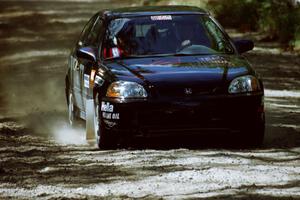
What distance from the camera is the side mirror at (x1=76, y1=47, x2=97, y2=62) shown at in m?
12.0

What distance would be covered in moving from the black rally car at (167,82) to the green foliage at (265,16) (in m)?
12.3

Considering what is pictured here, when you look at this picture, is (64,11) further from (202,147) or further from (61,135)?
(202,147)

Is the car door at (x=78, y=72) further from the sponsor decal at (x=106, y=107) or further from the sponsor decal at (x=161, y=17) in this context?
the sponsor decal at (x=106, y=107)

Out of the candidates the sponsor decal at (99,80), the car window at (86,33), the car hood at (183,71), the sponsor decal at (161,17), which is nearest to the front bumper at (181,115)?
the car hood at (183,71)

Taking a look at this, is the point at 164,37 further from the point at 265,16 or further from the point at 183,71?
the point at 265,16

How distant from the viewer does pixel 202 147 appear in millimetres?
11328

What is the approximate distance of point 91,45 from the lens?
12.9m

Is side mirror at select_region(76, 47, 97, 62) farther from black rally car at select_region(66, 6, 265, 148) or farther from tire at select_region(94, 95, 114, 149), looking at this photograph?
tire at select_region(94, 95, 114, 149)

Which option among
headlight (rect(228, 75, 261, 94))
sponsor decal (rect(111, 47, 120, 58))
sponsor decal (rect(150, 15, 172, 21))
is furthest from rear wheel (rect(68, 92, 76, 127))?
headlight (rect(228, 75, 261, 94))

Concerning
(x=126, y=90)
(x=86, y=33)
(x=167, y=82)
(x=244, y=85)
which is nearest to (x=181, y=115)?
(x=167, y=82)

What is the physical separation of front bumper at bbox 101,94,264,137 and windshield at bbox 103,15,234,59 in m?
1.16

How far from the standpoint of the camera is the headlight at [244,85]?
11.0 metres

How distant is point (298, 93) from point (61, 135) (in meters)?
5.78

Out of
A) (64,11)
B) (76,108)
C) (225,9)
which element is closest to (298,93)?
(76,108)
